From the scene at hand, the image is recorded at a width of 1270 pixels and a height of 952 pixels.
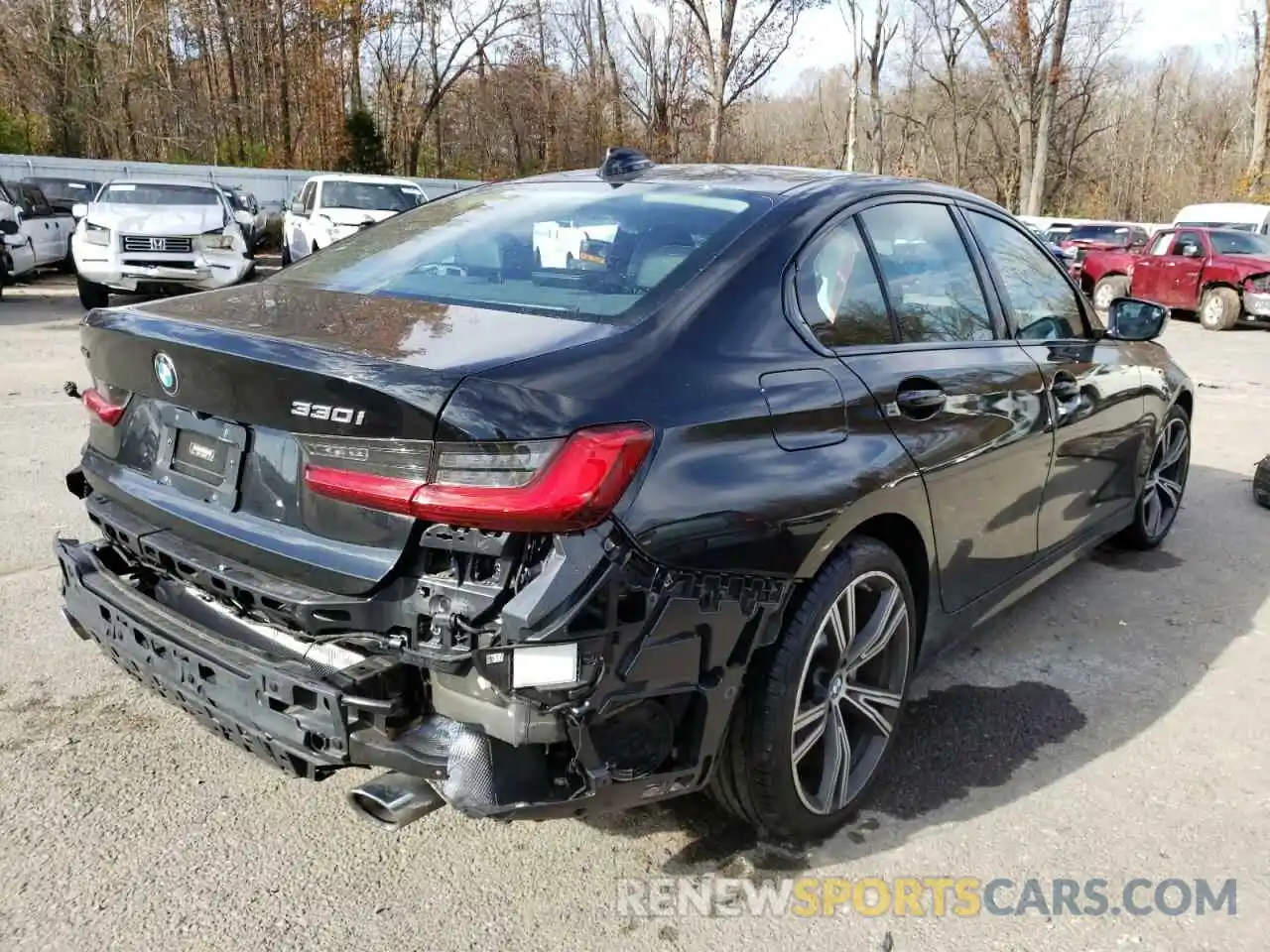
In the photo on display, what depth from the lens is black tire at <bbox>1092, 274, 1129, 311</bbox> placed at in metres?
18.6

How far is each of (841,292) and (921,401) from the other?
376 millimetres

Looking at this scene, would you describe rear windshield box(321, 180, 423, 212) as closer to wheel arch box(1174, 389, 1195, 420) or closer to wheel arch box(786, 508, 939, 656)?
wheel arch box(1174, 389, 1195, 420)

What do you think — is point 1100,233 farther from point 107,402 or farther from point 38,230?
point 107,402

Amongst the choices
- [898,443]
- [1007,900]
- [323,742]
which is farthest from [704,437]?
[1007,900]

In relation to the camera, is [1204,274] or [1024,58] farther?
[1024,58]

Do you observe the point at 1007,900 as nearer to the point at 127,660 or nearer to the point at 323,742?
the point at 323,742

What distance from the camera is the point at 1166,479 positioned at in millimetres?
5250

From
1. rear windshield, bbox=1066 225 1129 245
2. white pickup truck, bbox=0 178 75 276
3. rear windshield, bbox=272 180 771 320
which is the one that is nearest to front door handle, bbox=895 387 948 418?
rear windshield, bbox=272 180 771 320

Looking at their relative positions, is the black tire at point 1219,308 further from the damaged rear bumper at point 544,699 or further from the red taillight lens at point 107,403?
the red taillight lens at point 107,403

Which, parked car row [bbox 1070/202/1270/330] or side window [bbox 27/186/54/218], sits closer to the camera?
parked car row [bbox 1070/202/1270/330]

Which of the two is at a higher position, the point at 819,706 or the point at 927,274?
the point at 927,274

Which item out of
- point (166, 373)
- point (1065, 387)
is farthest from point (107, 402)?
point (1065, 387)

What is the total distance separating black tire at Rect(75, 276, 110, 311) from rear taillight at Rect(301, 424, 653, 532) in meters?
12.1

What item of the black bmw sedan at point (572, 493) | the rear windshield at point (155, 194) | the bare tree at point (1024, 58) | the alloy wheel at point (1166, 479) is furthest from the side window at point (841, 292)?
the bare tree at point (1024, 58)
